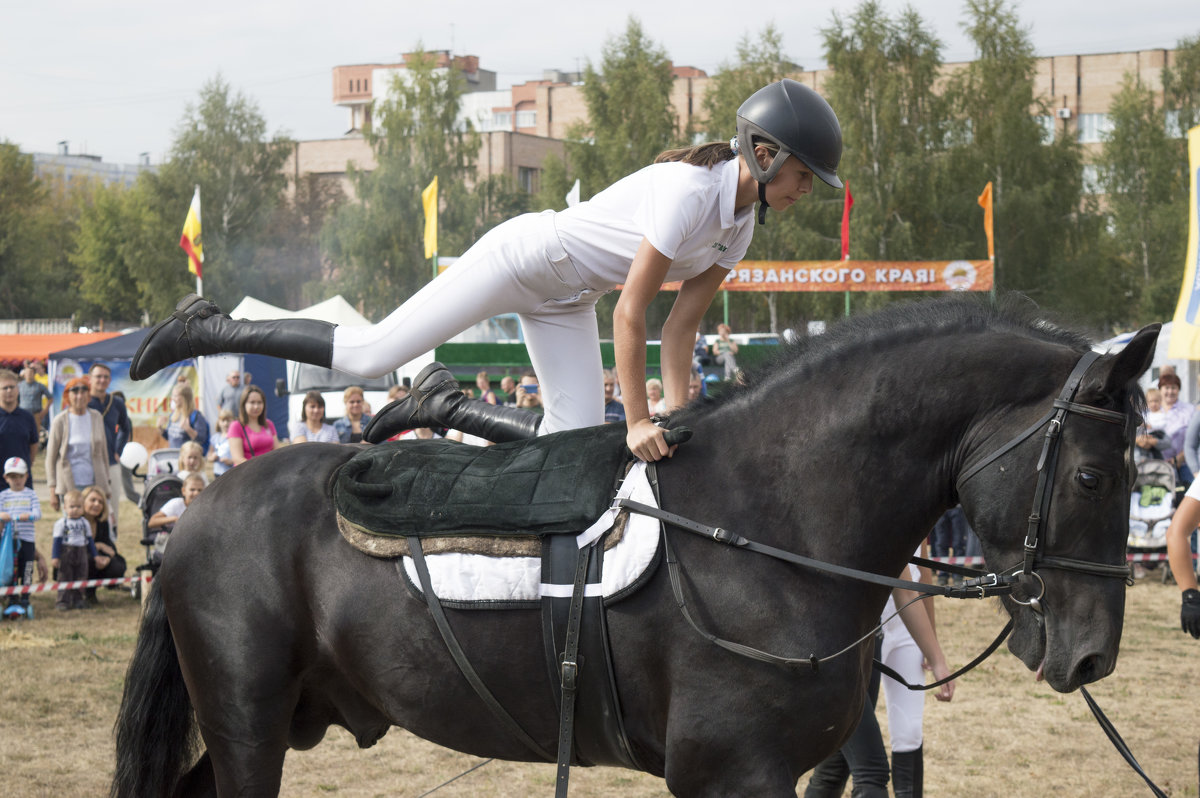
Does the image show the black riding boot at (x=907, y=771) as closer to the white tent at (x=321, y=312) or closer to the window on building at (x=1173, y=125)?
the white tent at (x=321, y=312)

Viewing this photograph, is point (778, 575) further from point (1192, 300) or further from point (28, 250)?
point (28, 250)

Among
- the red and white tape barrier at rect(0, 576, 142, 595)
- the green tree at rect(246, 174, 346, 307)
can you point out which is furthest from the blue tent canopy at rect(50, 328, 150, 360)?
the green tree at rect(246, 174, 346, 307)

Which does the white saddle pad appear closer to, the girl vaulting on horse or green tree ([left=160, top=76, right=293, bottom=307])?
the girl vaulting on horse

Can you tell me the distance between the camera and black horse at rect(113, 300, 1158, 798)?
2645 mm


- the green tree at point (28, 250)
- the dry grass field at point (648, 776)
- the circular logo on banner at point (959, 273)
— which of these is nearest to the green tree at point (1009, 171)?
the circular logo on banner at point (959, 273)

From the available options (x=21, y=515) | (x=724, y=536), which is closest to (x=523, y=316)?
(x=724, y=536)

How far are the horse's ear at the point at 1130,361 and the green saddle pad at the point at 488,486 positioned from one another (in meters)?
1.26

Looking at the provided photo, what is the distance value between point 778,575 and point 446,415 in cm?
149

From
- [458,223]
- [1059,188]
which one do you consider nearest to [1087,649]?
[1059,188]

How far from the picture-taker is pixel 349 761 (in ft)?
21.7

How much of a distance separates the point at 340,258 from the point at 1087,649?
49094 millimetres

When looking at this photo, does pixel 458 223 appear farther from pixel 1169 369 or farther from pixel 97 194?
pixel 1169 369

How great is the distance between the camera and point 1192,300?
11.1 metres

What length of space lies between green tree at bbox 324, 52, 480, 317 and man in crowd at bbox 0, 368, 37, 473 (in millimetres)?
36736
